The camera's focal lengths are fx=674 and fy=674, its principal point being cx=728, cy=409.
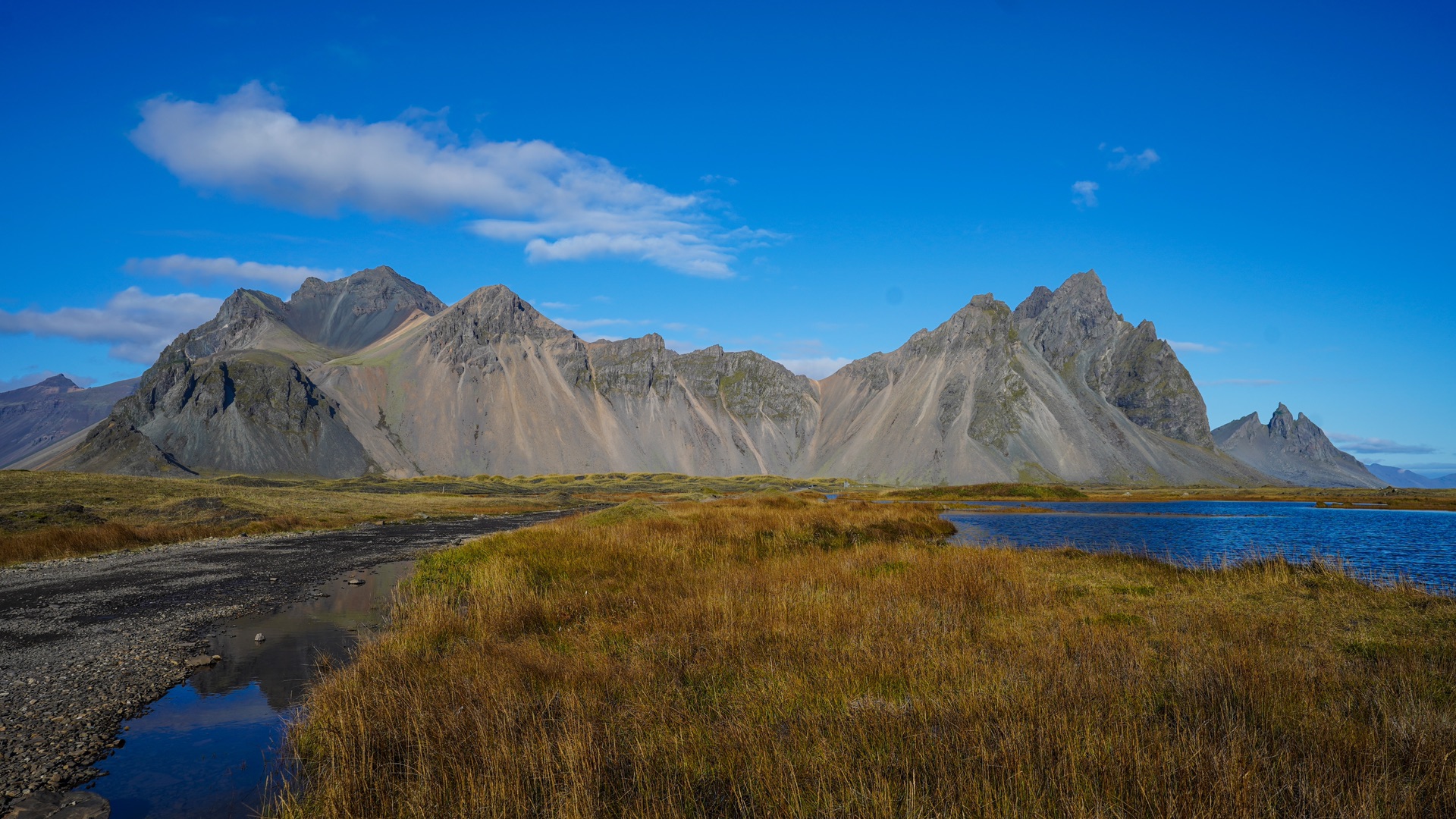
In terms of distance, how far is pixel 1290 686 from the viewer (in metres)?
7.52

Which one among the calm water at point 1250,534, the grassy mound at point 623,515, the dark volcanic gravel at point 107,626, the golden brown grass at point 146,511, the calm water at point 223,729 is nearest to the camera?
the calm water at point 223,729

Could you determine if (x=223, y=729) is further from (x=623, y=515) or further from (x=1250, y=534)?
(x=1250, y=534)

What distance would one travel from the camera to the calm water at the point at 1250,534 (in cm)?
2684

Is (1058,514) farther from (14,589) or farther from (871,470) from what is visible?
(871,470)

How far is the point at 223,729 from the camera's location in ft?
32.1

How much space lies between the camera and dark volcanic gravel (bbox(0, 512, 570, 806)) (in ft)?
29.1

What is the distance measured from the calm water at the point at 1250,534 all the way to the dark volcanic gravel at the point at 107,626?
25722 mm

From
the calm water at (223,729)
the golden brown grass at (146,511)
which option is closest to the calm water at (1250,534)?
the calm water at (223,729)

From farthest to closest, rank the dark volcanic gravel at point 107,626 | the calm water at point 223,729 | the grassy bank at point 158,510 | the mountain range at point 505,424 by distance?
the mountain range at point 505,424 → the grassy bank at point 158,510 → the dark volcanic gravel at point 107,626 → the calm water at point 223,729

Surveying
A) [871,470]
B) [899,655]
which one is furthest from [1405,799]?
[871,470]

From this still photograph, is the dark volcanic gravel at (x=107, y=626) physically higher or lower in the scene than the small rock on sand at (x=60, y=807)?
lower

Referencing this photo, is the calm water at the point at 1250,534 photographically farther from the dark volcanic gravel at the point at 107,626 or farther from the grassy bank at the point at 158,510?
the grassy bank at the point at 158,510

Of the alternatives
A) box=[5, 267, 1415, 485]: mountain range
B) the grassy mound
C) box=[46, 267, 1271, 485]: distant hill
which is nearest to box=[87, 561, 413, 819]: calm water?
the grassy mound

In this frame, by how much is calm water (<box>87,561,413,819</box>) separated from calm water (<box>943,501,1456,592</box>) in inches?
926
